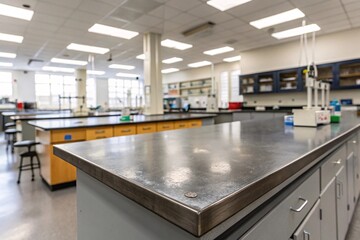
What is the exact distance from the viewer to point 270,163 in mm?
724

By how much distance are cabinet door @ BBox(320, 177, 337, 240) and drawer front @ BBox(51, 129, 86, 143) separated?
2862 millimetres

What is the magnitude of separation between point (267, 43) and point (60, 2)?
224 inches

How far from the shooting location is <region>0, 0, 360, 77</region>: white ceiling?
13.2 ft

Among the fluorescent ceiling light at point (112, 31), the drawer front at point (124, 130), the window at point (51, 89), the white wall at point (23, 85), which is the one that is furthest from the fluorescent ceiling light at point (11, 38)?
the white wall at point (23, 85)

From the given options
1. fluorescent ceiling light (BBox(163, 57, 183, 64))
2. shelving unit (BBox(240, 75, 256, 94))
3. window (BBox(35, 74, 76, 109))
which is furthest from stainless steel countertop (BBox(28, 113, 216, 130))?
window (BBox(35, 74, 76, 109))

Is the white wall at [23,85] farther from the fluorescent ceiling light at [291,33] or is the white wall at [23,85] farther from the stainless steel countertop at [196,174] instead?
the stainless steel countertop at [196,174]

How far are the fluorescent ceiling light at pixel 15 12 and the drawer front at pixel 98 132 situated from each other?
3.14 metres

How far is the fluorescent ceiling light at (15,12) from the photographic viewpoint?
4.11 meters

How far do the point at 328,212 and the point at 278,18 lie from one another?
480 cm

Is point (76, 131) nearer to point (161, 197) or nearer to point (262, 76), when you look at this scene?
point (161, 197)

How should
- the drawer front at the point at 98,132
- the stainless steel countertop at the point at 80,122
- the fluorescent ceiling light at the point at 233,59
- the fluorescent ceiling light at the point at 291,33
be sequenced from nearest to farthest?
1. the stainless steel countertop at the point at 80,122
2. the drawer front at the point at 98,132
3. the fluorescent ceiling light at the point at 291,33
4. the fluorescent ceiling light at the point at 233,59

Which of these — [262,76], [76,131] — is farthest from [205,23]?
[76,131]

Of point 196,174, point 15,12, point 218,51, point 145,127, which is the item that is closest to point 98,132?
point 145,127

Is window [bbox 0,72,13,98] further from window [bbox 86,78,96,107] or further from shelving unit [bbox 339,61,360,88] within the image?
shelving unit [bbox 339,61,360,88]
